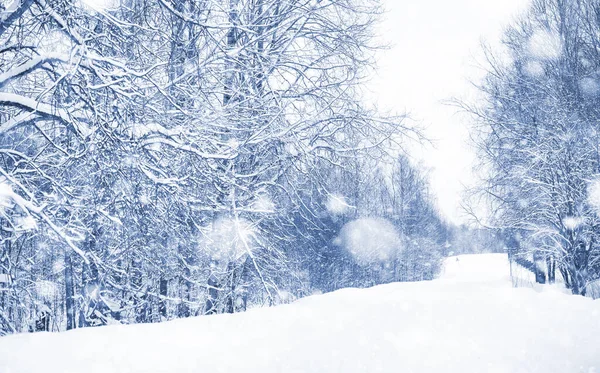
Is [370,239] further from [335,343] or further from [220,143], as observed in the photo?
[335,343]

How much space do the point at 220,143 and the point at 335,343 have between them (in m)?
2.65

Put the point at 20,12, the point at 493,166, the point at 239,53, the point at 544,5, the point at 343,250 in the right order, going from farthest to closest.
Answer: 1. the point at 343,250
2. the point at 493,166
3. the point at 544,5
4. the point at 239,53
5. the point at 20,12

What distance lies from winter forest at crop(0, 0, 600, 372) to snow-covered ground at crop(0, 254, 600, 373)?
84 centimetres

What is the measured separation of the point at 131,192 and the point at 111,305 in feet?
16.6

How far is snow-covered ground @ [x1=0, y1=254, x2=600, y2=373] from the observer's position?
2.89 m

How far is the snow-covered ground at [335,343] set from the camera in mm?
2893

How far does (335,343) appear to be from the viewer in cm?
343

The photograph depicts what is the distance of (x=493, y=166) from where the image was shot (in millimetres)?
11031

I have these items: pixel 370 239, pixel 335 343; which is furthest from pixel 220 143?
pixel 370 239

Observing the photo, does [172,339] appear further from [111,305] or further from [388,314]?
[111,305]

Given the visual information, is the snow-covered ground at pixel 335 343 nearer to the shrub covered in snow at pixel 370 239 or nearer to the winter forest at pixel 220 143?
the winter forest at pixel 220 143

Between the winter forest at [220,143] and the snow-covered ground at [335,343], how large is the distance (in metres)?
0.84

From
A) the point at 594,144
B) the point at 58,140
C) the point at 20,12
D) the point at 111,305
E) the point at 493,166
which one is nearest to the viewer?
the point at 20,12

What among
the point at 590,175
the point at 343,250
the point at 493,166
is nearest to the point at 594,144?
the point at 590,175
